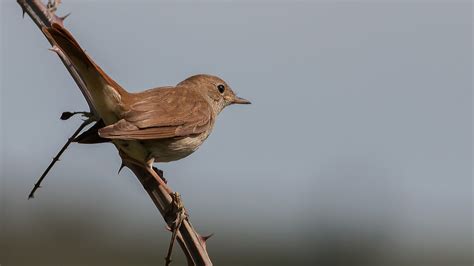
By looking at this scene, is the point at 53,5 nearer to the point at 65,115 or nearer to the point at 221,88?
the point at 65,115

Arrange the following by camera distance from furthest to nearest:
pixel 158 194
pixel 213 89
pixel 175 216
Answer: pixel 213 89, pixel 158 194, pixel 175 216

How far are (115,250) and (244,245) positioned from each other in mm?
6106

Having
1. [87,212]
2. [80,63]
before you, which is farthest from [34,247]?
[80,63]

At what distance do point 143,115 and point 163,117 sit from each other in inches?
10.4

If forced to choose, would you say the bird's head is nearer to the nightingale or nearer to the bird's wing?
the bird's wing

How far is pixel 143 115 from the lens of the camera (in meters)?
5.27

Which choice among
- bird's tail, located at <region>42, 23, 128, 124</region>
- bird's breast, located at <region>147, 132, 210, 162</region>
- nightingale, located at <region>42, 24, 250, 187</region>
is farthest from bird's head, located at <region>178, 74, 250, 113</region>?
bird's tail, located at <region>42, 23, 128, 124</region>

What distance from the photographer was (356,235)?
2456cm

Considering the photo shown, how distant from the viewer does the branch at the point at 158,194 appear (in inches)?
139

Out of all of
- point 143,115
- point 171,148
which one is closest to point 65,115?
point 143,115

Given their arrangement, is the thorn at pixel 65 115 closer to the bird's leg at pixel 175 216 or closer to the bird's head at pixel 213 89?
the bird's leg at pixel 175 216

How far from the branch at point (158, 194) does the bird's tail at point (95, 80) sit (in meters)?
0.25

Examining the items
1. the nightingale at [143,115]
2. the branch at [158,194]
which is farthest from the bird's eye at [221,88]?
the branch at [158,194]

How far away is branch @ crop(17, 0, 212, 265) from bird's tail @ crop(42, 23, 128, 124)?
0.81 feet
